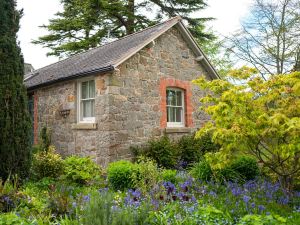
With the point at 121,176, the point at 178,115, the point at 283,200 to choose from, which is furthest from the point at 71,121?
the point at 283,200

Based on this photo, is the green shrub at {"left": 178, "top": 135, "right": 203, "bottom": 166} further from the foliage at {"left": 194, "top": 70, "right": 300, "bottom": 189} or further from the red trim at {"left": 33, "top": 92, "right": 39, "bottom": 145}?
the red trim at {"left": 33, "top": 92, "right": 39, "bottom": 145}

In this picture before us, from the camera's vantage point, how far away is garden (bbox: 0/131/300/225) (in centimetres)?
432

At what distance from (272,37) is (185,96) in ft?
31.3

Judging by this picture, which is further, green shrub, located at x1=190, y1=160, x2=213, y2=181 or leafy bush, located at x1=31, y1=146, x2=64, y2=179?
leafy bush, located at x1=31, y1=146, x2=64, y2=179

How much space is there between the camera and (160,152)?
34.6 ft

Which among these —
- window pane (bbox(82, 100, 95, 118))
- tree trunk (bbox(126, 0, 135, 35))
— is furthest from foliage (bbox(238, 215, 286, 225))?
tree trunk (bbox(126, 0, 135, 35))

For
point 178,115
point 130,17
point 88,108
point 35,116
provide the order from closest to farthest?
point 88,108
point 178,115
point 35,116
point 130,17

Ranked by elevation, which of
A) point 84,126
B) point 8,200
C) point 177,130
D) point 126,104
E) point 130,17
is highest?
point 130,17

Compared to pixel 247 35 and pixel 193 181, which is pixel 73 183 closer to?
pixel 193 181

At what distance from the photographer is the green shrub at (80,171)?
26.6ft

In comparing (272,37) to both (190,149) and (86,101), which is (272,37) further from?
(86,101)

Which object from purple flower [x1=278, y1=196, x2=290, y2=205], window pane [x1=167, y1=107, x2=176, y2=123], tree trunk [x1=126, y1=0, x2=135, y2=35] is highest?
tree trunk [x1=126, y1=0, x2=135, y2=35]

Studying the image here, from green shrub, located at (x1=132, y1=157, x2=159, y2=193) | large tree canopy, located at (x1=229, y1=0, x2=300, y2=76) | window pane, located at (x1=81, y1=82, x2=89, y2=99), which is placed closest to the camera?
green shrub, located at (x1=132, y1=157, x2=159, y2=193)

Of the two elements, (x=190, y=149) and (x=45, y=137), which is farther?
(x=45, y=137)
